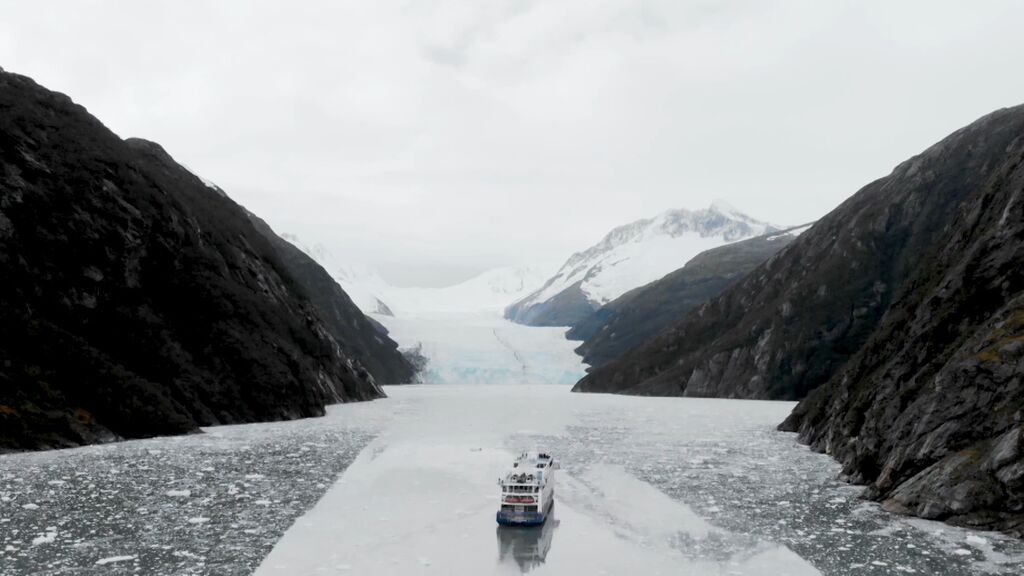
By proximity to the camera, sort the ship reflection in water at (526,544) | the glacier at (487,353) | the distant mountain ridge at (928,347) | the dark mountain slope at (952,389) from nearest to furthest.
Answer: the ship reflection in water at (526,544) < the dark mountain slope at (952,389) < the distant mountain ridge at (928,347) < the glacier at (487,353)

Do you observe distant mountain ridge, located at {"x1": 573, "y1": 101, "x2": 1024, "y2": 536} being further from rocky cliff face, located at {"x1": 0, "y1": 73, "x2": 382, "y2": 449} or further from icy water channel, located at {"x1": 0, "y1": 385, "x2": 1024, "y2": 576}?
rocky cliff face, located at {"x1": 0, "y1": 73, "x2": 382, "y2": 449}

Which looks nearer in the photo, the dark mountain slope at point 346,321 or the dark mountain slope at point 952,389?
the dark mountain slope at point 952,389

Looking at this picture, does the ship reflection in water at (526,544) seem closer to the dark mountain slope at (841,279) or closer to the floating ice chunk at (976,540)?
the floating ice chunk at (976,540)

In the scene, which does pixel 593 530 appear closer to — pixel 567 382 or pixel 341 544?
pixel 341 544

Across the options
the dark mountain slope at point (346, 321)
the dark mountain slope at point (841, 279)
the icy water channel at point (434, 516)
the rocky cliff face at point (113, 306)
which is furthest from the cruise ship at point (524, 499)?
the dark mountain slope at point (346, 321)

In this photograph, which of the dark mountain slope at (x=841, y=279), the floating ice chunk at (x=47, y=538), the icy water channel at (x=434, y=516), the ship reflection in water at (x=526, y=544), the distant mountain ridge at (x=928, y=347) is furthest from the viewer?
the dark mountain slope at (x=841, y=279)

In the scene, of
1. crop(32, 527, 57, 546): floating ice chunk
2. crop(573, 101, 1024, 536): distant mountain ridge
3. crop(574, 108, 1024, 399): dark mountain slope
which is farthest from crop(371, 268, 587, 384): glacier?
crop(32, 527, 57, 546): floating ice chunk

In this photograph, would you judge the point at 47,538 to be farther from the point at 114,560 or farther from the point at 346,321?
the point at 346,321
